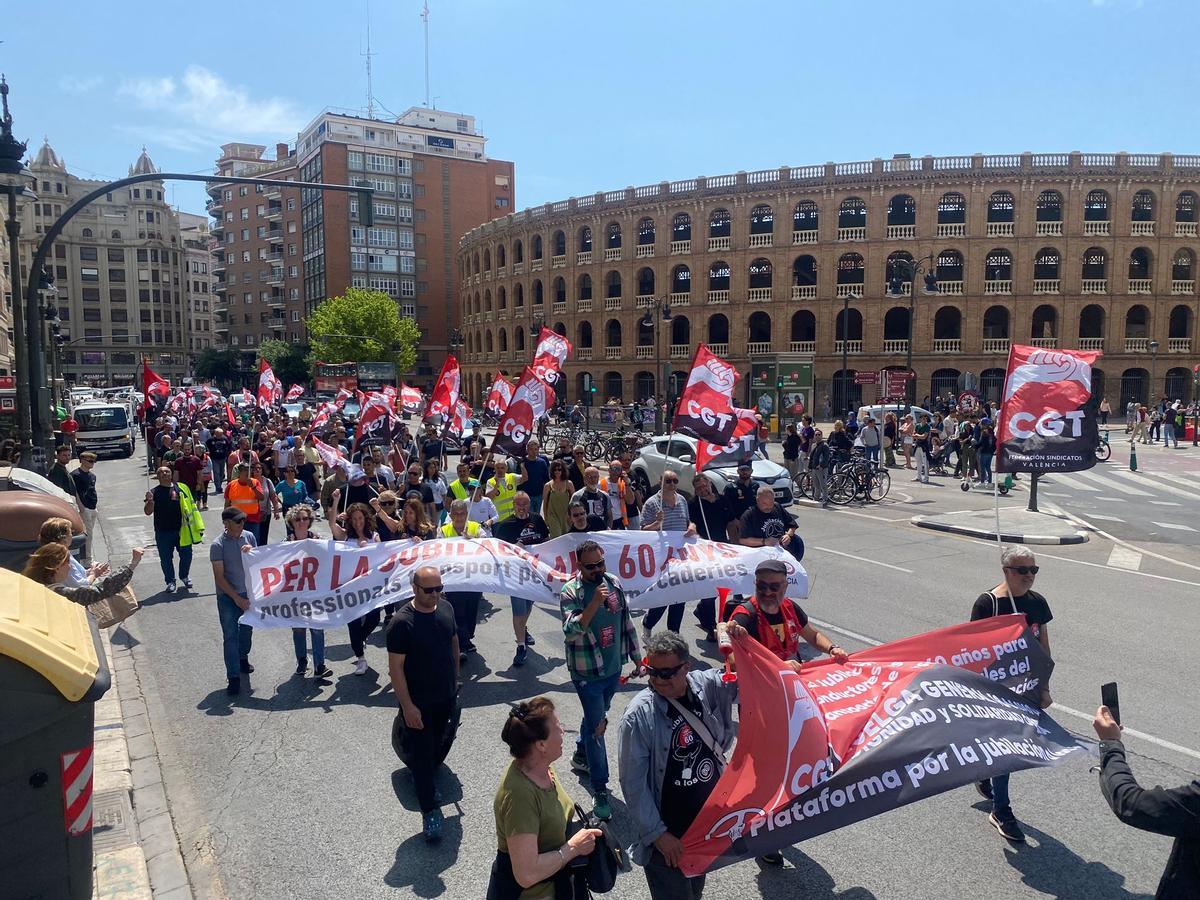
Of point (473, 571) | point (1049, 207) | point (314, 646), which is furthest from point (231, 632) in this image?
point (1049, 207)

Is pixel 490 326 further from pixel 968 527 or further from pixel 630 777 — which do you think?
pixel 630 777

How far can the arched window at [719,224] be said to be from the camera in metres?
52.6

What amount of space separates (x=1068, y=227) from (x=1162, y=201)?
5477mm

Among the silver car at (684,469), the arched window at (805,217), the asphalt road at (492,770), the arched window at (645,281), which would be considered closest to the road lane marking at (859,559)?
the asphalt road at (492,770)

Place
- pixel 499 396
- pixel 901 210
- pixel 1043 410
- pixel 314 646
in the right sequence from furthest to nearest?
pixel 901 210, pixel 499 396, pixel 1043 410, pixel 314 646

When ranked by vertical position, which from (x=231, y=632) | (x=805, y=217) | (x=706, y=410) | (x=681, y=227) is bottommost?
(x=231, y=632)

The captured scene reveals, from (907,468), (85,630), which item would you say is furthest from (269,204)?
(85,630)

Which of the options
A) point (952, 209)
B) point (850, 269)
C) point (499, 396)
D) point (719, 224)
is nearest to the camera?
point (499, 396)

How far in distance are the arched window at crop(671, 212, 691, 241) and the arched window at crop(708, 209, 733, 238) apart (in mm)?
1535

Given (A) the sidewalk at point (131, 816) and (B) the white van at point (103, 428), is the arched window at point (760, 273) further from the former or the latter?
(A) the sidewalk at point (131, 816)

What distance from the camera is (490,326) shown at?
2682 inches

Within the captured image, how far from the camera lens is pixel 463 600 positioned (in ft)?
27.9

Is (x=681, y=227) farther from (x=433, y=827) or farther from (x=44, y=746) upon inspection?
(x=44, y=746)

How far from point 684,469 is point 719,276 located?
3676 centimetres
